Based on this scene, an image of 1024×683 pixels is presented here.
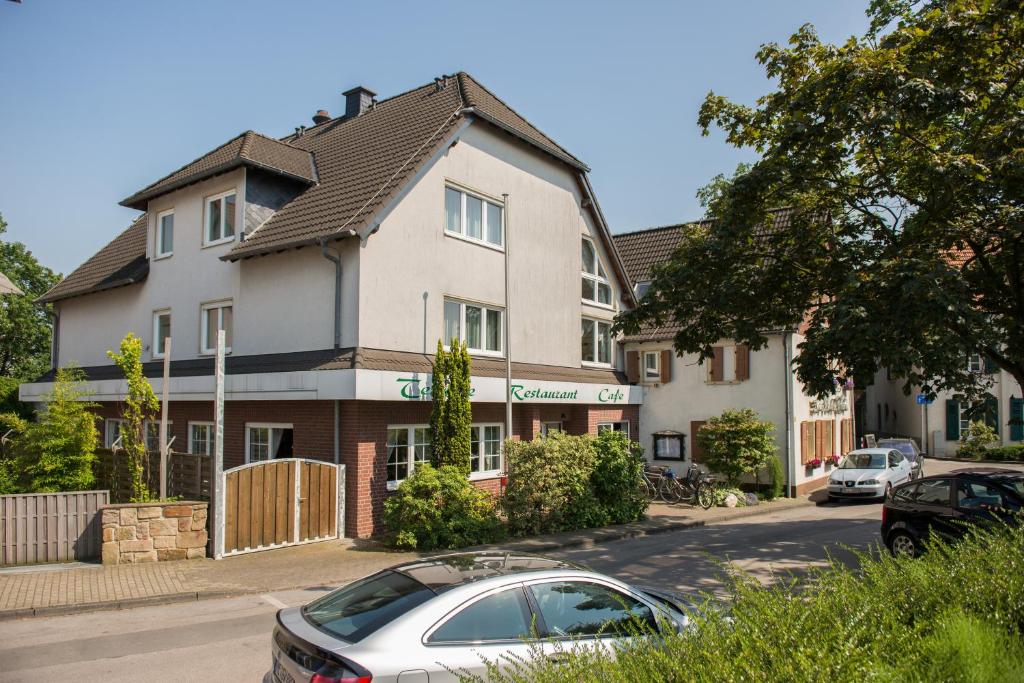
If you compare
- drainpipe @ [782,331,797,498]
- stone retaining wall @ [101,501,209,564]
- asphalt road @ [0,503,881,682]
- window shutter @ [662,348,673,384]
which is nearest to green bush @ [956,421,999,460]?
drainpipe @ [782,331,797,498]

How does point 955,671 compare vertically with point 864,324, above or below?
below

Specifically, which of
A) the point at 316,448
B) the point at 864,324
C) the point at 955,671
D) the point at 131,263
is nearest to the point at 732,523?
the point at 864,324

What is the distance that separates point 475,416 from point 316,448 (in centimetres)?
406

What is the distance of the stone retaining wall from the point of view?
40.1 feet

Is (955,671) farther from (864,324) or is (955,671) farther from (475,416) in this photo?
(475,416)

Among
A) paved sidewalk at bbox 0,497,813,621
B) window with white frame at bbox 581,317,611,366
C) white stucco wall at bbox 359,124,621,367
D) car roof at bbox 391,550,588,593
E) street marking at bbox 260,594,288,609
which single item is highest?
white stucco wall at bbox 359,124,621,367

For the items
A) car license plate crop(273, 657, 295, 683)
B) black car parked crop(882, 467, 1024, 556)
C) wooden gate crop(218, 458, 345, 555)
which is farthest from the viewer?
wooden gate crop(218, 458, 345, 555)

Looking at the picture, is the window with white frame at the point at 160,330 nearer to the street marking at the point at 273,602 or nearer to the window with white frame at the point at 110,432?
the window with white frame at the point at 110,432

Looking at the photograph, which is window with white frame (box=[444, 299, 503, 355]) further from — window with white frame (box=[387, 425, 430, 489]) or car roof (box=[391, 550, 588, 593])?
car roof (box=[391, 550, 588, 593])

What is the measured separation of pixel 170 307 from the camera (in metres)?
19.5

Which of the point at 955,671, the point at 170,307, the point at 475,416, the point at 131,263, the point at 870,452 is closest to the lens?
the point at 955,671

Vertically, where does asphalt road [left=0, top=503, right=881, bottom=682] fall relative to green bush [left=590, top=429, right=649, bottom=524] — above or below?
below

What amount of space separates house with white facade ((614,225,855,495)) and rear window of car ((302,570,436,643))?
61.8 ft

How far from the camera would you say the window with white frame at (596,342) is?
22.6 metres
